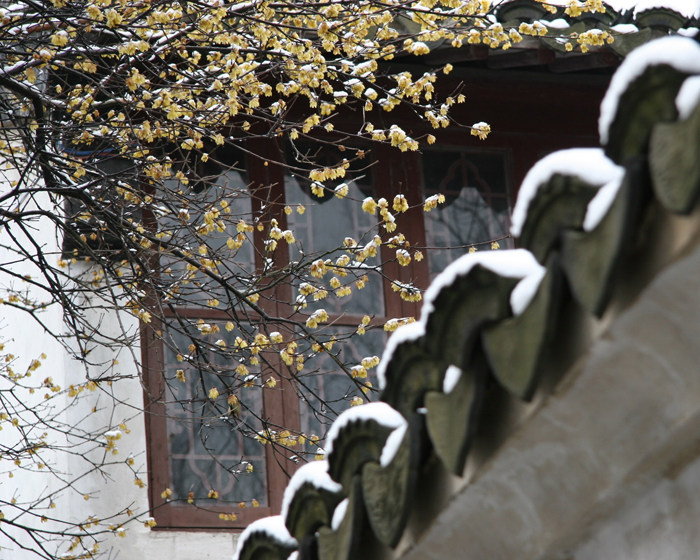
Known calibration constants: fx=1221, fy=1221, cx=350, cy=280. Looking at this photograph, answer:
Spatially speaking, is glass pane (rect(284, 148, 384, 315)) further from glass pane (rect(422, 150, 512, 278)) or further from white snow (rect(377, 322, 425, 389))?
white snow (rect(377, 322, 425, 389))

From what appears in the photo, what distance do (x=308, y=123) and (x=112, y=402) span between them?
2.13 metres

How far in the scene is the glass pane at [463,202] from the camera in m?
8.40

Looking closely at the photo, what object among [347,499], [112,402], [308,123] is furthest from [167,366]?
[347,499]

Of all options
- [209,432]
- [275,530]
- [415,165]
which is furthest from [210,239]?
[275,530]

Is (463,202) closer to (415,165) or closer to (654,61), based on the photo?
(415,165)

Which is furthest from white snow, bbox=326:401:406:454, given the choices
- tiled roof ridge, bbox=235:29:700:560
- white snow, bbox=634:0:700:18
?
white snow, bbox=634:0:700:18

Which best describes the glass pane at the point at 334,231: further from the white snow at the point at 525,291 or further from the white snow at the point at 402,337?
the white snow at the point at 525,291

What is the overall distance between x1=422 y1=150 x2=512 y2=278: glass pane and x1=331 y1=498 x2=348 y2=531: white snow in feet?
18.2

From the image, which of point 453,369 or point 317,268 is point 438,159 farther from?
point 453,369

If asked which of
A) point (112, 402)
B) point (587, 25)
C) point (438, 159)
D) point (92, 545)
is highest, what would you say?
point (587, 25)

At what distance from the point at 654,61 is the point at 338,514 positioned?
1441mm

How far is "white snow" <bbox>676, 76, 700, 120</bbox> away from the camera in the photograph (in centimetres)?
167

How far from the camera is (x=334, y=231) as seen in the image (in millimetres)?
8195

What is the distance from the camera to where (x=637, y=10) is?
8133 millimetres
